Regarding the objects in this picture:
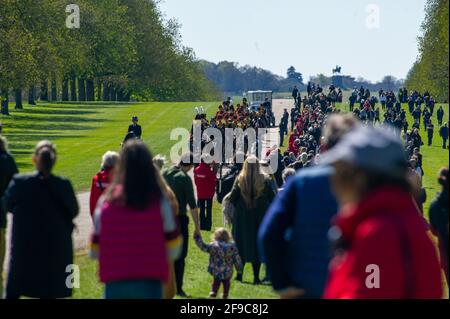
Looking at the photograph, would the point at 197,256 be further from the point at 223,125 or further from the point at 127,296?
the point at 223,125

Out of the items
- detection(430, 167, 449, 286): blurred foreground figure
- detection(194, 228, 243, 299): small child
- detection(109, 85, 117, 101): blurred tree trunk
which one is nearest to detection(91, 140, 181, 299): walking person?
detection(430, 167, 449, 286): blurred foreground figure

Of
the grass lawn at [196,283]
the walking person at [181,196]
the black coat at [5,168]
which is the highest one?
the black coat at [5,168]

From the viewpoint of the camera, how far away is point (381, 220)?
13.7 feet

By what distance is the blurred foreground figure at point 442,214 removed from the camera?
996cm

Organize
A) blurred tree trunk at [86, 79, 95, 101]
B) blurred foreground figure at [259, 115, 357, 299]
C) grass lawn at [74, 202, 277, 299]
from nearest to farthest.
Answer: blurred foreground figure at [259, 115, 357, 299] < grass lawn at [74, 202, 277, 299] < blurred tree trunk at [86, 79, 95, 101]

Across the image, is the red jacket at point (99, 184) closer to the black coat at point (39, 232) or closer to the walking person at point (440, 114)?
the black coat at point (39, 232)

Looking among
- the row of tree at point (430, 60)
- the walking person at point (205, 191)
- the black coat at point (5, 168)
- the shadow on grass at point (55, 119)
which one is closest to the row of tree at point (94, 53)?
the shadow on grass at point (55, 119)

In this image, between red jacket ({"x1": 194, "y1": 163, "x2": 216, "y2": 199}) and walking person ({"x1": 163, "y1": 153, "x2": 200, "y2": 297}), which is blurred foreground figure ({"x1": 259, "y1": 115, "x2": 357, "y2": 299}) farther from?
red jacket ({"x1": 194, "y1": 163, "x2": 216, "y2": 199})

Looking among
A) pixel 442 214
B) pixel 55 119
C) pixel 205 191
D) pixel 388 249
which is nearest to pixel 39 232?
pixel 442 214

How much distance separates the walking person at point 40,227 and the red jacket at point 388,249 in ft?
15.5

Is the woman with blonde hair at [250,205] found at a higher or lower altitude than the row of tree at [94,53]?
lower

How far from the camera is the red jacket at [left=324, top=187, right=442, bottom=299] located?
4188mm

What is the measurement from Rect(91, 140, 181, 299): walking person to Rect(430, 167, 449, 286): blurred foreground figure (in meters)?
3.98

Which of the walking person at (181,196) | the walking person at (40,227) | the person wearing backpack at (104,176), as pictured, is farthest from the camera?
the walking person at (181,196)
